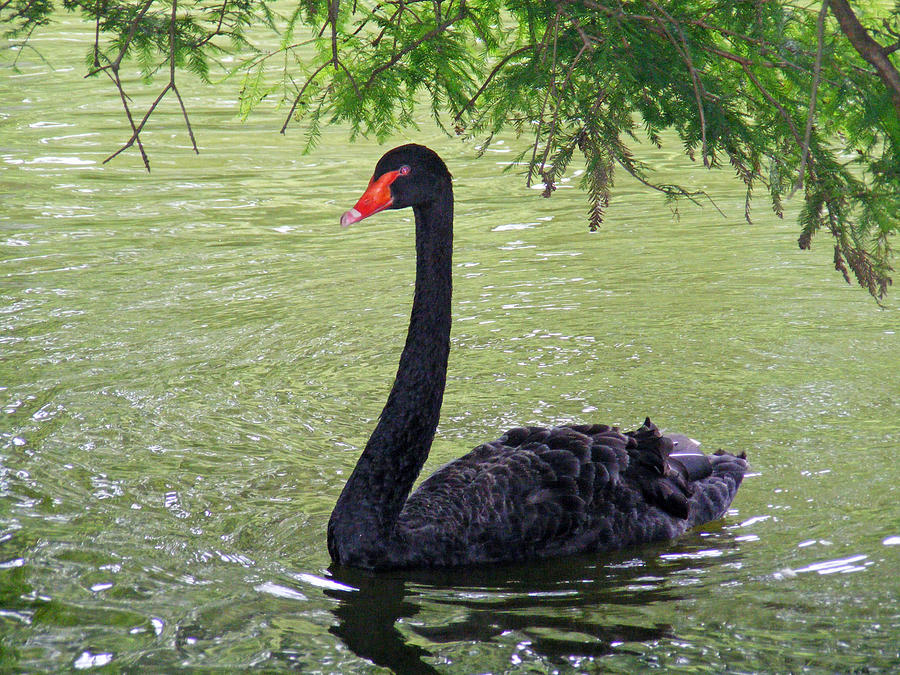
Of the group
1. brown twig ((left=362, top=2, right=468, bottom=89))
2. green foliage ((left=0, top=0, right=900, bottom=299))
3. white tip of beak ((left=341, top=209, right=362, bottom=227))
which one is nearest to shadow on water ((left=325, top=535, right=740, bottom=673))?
white tip of beak ((left=341, top=209, right=362, bottom=227))

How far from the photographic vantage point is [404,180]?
3.88 m

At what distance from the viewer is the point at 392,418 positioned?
13.3 ft

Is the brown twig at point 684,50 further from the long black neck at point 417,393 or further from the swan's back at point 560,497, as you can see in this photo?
the swan's back at point 560,497

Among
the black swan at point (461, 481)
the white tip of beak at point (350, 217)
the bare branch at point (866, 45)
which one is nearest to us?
the bare branch at point (866, 45)

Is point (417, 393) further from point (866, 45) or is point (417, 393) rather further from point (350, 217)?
point (866, 45)

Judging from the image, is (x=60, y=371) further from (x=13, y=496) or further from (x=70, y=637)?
(x=70, y=637)

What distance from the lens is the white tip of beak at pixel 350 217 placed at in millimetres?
3414

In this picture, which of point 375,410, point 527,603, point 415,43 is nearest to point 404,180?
point 415,43

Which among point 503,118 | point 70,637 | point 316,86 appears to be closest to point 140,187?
point 316,86

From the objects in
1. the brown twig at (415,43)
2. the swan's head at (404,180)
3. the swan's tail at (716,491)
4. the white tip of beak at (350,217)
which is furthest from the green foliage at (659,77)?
the swan's tail at (716,491)

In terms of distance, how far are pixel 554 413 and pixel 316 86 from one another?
6.01 feet

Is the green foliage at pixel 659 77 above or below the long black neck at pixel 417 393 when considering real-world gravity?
above

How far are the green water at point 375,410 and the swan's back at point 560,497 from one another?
91 mm

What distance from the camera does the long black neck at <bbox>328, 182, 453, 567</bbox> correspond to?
154 inches
